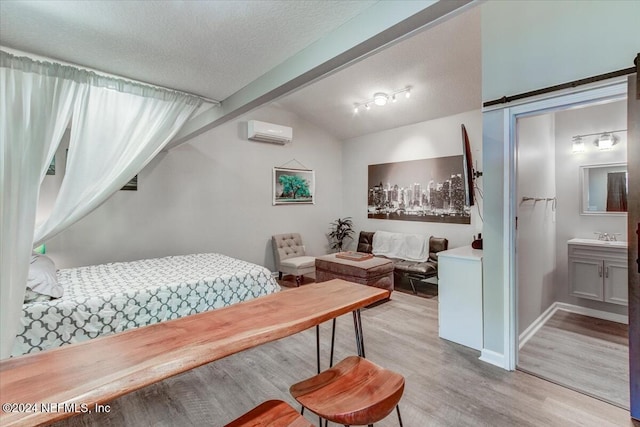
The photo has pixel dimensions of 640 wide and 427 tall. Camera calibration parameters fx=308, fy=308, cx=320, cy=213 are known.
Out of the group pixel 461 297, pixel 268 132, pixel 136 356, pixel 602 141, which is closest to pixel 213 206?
pixel 268 132

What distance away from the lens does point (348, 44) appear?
4.81 ft

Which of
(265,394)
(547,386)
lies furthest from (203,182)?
(547,386)

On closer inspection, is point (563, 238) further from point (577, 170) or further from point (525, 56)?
point (525, 56)

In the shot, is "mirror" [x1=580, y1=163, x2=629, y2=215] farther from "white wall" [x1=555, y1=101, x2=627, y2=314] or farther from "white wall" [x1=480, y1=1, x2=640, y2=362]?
"white wall" [x1=480, y1=1, x2=640, y2=362]

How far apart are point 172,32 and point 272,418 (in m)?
1.85

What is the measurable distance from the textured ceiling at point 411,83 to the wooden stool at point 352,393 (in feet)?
8.72

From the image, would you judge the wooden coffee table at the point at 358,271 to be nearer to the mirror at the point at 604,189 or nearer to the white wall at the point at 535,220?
the white wall at the point at 535,220

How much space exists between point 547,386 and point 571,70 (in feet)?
7.59

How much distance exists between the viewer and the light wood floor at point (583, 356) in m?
2.29

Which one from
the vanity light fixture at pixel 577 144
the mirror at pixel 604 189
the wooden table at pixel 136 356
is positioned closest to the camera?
the wooden table at pixel 136 356

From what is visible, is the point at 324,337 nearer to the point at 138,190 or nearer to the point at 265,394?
the point at 265,394

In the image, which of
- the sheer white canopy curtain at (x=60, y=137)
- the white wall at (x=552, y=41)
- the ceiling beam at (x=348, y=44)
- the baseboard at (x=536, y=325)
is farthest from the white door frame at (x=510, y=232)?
the sheer white canopy curtain at (x=60, y=137)

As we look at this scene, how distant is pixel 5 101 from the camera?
4.99ft

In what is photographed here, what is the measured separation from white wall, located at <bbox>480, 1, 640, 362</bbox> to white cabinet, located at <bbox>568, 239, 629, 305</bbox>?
1.83 metres
